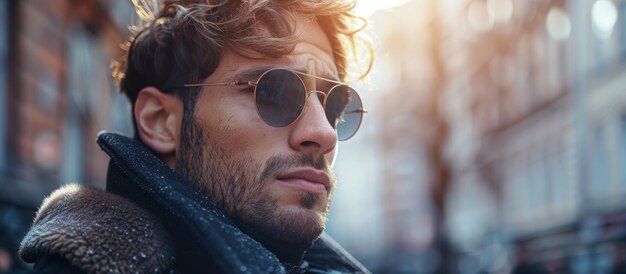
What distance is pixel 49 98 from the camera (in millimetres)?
10672

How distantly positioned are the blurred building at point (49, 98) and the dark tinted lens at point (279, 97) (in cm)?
568

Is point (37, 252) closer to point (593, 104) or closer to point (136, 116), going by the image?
point (136, 116)

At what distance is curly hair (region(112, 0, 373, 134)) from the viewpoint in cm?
229

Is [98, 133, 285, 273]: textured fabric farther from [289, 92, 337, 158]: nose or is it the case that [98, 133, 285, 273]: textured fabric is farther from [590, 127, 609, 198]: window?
[590, 127, 609, 198]: window

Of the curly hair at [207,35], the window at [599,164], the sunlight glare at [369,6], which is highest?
the sunlight glare at [369,6]

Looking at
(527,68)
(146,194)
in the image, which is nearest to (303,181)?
(146,194)

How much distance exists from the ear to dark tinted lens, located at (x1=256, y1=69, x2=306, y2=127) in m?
0.27

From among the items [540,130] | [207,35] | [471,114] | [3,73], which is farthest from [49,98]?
[471,114]

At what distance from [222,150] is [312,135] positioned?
0.87 ft

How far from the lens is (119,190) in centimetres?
208

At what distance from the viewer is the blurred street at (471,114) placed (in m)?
9.41

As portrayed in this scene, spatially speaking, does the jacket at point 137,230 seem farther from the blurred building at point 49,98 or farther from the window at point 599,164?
the window at point 599,164

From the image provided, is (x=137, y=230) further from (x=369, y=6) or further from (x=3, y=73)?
(x=3, y=73)

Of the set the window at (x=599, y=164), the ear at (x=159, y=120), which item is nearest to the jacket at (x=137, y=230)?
the ear at (x=159, y=120)
